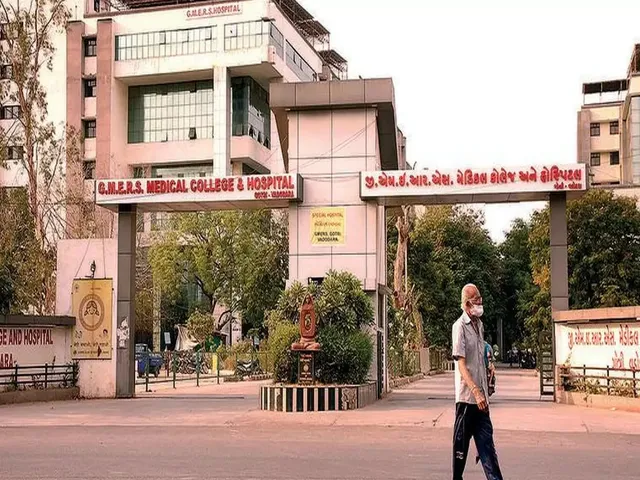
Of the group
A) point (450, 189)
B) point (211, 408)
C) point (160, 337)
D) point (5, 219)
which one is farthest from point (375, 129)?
point (160, 337)

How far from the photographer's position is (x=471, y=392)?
887 centimetres

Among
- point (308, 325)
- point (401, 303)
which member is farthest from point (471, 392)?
point (401, 303)

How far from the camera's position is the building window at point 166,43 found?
64312 mm

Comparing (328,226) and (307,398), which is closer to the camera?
(307,398)

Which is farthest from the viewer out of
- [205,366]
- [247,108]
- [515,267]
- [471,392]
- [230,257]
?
[515,267]

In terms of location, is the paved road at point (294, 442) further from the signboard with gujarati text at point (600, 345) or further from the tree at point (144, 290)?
the tree at point (144, 290)

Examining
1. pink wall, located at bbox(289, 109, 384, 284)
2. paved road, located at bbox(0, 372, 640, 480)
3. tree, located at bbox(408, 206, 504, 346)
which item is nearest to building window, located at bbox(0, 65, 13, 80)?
pink wall, located at bbox(289, 109, 384, 284)

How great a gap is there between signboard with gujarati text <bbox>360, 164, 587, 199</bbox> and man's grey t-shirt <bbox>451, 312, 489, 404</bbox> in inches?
582

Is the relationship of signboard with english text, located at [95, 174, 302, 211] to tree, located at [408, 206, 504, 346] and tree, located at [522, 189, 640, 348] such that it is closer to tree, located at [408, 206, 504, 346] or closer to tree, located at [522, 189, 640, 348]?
tree, located at [522, 189, 640, 348]

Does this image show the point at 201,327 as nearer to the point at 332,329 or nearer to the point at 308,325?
the point at 332,329

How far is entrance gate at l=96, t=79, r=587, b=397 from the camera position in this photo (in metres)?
23.8

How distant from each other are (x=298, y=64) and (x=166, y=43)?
32.2 feet

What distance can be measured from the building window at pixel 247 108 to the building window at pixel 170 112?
1649 millimetres

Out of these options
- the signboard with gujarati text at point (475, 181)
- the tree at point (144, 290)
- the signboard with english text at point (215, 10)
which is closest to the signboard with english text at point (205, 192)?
the signboard with gujarati text at point (475, 181)
